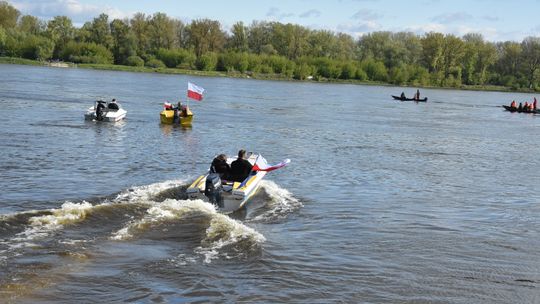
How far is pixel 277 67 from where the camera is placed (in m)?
147

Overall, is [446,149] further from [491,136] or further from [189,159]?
[189,159]

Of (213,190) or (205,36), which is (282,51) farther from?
(213,190)

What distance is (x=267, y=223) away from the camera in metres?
18.0

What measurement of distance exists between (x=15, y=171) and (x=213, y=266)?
40.1 feet

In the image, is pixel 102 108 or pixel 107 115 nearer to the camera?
pixel 107 115

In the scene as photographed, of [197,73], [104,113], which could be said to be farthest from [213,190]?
[197,73]

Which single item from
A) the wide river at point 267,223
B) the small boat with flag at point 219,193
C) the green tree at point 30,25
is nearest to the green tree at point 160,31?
the green tree at point 30,25

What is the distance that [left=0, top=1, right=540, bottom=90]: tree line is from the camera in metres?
139

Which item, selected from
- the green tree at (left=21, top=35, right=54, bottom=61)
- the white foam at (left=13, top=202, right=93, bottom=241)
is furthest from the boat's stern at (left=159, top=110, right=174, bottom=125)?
the green tree at (left=21, top=35, right=54, bottom=61)

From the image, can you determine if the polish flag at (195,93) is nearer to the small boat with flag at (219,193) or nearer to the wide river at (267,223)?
the wide river at (267,223)

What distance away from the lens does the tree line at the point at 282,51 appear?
139375mm

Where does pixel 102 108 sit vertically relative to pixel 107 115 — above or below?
above

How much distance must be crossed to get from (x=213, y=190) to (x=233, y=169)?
2.19m

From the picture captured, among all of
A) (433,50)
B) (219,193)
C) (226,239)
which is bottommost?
(226,239)
